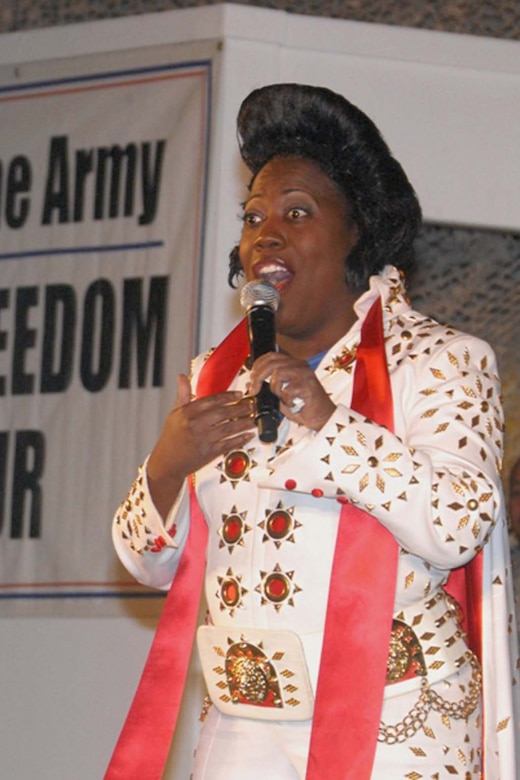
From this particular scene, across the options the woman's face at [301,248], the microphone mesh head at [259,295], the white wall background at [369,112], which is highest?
the white wall background at [369,112]

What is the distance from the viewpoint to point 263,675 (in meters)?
2.27

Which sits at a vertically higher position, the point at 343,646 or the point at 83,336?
the point at 83,336

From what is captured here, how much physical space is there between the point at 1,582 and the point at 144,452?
0.64 m

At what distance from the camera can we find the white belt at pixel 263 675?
226cm

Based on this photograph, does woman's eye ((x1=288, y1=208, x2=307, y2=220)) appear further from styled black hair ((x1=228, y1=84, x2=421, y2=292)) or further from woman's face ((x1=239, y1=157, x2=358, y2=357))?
styled black hair ((x1=228, y1=84, x2=421, y2=292))

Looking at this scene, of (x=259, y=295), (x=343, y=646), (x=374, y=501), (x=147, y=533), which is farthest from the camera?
Answer: (x=147, y=533)

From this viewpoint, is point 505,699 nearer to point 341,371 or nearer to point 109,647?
point 341,371

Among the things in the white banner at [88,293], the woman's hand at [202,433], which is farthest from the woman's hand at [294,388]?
the white banner at [88,293]

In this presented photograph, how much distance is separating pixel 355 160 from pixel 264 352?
2.10 ft

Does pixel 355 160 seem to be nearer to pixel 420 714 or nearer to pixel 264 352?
pixel 264 352

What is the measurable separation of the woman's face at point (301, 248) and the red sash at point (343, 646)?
0.10m

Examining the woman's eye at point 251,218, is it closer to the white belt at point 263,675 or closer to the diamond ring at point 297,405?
the diamond ring at point 297,405

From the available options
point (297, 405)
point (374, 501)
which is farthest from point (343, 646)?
point (297, 405)

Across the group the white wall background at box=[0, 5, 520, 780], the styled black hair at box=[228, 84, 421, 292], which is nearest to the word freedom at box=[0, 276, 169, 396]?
the white wall background at box=[0, 5, 520, 780]
